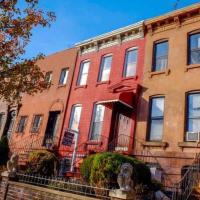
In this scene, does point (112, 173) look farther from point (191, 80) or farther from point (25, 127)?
point (25, 127)

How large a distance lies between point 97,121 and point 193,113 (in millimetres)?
6106

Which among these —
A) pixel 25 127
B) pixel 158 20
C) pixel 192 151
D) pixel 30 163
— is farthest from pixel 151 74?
pixel 25 127

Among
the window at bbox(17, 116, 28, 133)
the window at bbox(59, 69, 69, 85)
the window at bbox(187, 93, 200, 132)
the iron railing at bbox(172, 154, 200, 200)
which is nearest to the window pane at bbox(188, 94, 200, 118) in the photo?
the window at bbox(187, 93, 200, 132)

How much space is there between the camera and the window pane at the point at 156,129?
14.3 m

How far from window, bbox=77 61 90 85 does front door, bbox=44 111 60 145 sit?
9.38 ft

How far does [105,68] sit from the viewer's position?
18.9 meters

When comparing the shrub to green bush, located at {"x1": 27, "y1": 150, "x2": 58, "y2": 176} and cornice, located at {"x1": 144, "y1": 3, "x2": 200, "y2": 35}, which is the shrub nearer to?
green bush, located at {"x1": 27, "y1": 150, "x2": 58, "y2": 176}

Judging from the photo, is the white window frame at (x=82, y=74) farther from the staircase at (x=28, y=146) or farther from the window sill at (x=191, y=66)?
the window sill at (x=191, y=66)

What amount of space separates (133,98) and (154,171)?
Result: 434 centimetres

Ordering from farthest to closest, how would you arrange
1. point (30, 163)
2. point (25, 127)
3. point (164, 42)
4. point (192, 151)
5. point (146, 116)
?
point (25, 127)
point (164, 42)
point (146, 116)
point (30, 163)
point (192, 151)

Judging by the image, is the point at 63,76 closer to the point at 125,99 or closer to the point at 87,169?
the point at 125,99

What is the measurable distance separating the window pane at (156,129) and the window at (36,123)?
982 centimetres

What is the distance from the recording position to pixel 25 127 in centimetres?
2258

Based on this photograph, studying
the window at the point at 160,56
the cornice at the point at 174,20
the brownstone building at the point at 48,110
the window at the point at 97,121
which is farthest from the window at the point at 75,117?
the cornice at the point at 174,20
